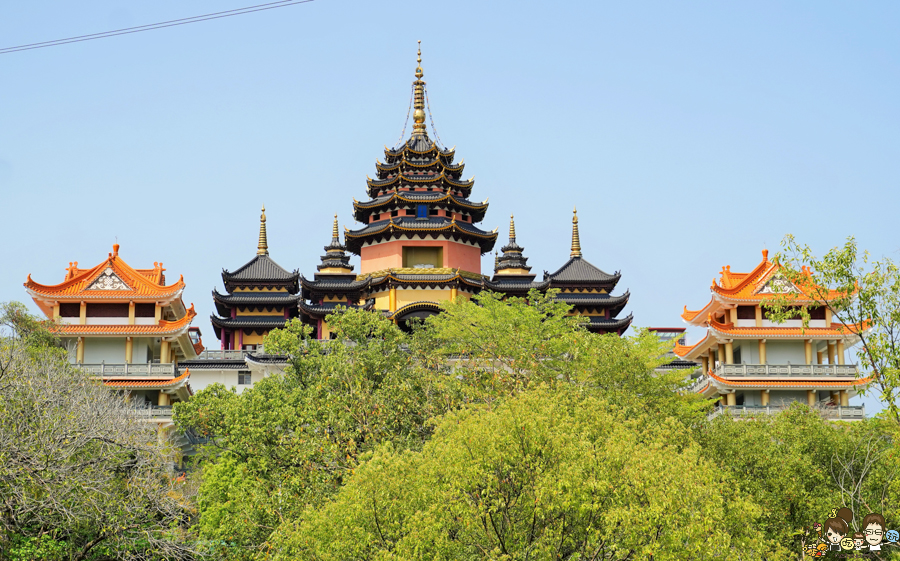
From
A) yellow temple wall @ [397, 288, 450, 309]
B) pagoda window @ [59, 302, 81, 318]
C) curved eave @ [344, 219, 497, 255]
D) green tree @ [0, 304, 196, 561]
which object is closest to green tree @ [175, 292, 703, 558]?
green tree @ [0, 304, 196, 561]

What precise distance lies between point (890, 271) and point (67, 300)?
4058cm

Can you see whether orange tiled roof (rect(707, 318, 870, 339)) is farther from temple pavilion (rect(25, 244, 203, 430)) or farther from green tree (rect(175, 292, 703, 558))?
temple pavilion (rect(25, 244, 203, 430))

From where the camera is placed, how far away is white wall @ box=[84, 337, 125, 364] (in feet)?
167

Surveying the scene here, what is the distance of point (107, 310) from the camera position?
2010 inches

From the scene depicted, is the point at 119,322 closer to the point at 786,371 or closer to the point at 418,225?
the point at 418,225

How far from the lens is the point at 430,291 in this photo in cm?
5609

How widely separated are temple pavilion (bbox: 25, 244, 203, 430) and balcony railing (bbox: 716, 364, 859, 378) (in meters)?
25.9

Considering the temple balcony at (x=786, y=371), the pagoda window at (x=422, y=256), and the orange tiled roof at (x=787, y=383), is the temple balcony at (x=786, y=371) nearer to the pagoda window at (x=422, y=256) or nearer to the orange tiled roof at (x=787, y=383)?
the orange tiled roof at (x=787, y=383)

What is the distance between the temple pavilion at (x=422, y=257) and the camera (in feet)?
184

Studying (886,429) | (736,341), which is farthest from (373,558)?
(736,341)

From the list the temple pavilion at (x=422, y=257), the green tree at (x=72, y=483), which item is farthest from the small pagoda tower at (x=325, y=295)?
the green tree at (x=72, y=483)

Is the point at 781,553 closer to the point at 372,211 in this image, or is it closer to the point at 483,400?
the point at 483,400

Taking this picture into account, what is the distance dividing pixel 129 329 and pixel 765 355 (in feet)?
102

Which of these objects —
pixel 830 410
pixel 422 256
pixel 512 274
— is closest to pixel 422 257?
pixel 422 256
